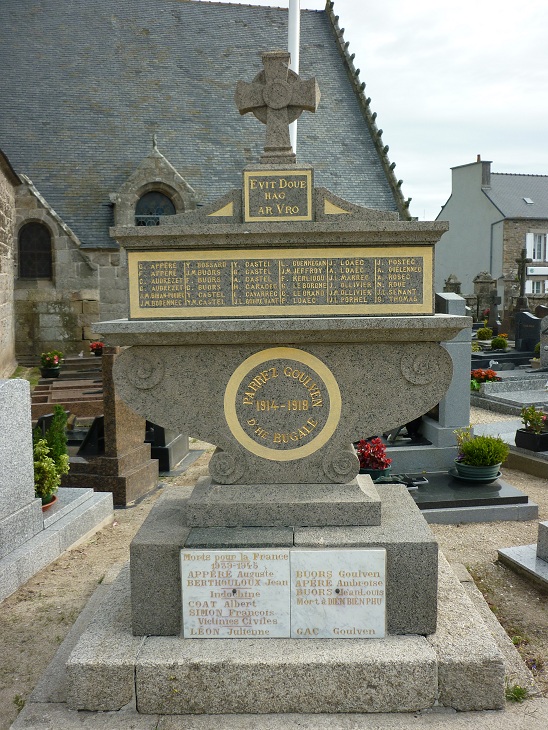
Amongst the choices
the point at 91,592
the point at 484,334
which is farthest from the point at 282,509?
the point at 484,334

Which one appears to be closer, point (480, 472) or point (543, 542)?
point (543, 542)

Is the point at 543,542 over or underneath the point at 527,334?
underneath

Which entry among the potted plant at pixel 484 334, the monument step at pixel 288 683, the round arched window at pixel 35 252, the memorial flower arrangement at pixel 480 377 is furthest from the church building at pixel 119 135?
the monument step at pixel 288 683

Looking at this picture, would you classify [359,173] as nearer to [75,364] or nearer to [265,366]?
[75,364]

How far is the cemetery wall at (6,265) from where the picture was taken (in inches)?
608

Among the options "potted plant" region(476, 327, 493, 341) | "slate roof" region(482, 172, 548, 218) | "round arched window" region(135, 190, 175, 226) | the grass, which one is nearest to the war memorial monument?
the grass

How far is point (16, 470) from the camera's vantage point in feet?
17.8

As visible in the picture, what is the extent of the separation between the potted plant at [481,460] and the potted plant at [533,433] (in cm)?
165

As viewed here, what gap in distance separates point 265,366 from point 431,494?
148 inches

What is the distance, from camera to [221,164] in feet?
65.0

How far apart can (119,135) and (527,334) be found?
13.3 metres

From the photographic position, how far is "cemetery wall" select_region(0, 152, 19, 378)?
15.4 meters

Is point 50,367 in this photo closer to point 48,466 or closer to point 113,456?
point 113,456

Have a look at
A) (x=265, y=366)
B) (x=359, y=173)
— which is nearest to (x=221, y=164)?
(x=359, y=173)
